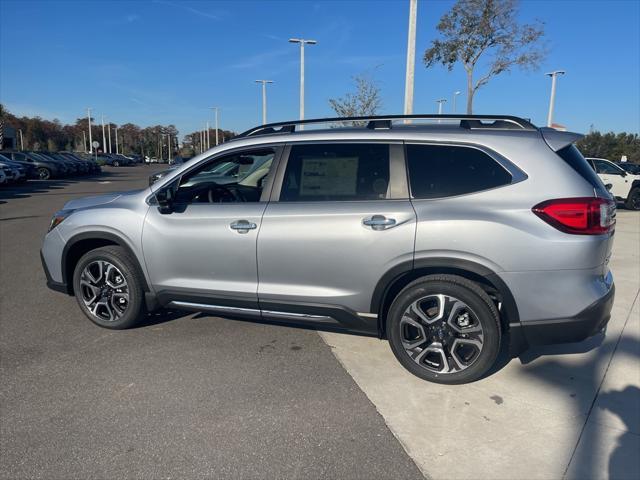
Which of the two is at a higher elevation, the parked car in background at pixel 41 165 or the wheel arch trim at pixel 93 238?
the parked car in background at pixel 41 165

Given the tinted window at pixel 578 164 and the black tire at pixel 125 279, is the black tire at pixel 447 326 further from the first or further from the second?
the black tire at pixel 125 279

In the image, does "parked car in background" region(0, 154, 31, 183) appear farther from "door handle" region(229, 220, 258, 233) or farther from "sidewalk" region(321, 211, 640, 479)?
"sidewalk" region(321, 211, 640, 479)

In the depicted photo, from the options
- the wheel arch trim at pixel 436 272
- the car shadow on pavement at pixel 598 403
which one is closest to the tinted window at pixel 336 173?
the wheel arch trim at pixel 436 272

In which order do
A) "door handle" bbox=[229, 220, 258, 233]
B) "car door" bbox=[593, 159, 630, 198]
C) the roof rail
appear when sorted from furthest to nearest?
"car door" bbox=[593, 159, 630, 198] → "door handle" bbox=[229, 220, 258, 233] → the roof rail

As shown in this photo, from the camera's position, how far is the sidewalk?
8.45 ft

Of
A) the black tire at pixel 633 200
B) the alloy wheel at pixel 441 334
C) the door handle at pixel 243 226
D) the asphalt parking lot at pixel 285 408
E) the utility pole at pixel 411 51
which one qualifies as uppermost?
the utility pole at pixel 411 51

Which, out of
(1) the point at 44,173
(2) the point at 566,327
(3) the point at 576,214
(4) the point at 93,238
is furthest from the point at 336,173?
(1) the point at 44,173

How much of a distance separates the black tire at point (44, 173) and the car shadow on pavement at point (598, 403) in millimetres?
31728

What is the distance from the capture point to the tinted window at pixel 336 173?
137 inches

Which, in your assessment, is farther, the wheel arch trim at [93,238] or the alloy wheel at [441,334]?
the wheel arch trim at [93,238]

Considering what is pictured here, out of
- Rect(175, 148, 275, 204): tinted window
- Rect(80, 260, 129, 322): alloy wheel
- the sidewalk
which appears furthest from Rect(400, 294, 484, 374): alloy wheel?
Rect(80, 260, 129, 322): alloy wheel

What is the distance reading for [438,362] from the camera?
3426 millimetres

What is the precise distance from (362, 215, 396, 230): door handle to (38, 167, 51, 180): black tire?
3114 cm

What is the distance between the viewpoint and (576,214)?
2.96 metres
